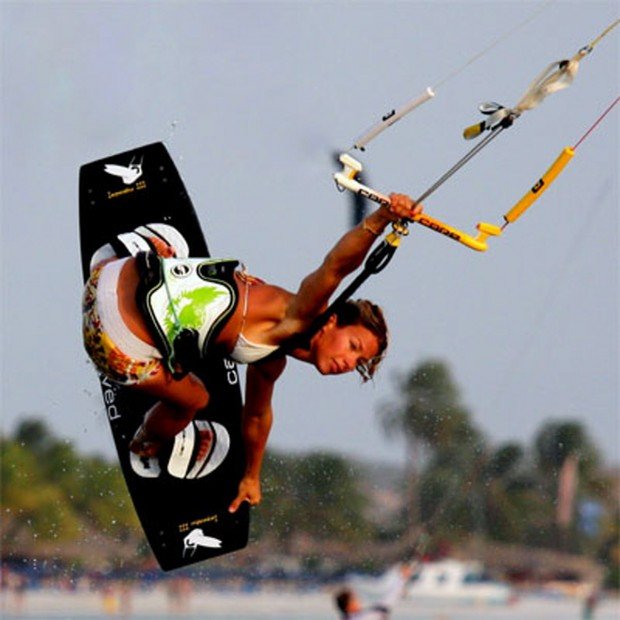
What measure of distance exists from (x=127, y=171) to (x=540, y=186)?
255 cm

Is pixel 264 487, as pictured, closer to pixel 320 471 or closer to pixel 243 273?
pixel 320 471

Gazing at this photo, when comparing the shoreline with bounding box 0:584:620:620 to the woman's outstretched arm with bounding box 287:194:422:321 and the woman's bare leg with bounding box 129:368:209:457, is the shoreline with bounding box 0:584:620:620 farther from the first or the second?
the woman's outstretched arm with bounding box 287:194:422:321

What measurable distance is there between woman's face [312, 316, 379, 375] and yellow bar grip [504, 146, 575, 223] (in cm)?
72

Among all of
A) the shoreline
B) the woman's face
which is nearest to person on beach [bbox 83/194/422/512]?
the woman's face

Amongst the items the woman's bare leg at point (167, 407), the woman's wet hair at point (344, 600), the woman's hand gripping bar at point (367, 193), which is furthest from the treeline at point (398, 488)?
the woman's hand gripping bar at point (367, 193)

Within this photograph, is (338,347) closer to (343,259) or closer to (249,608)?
(343,259)

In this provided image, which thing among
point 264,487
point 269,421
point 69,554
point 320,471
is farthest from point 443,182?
point 69,554

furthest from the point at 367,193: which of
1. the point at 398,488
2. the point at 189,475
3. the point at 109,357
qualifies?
the point at 398,488

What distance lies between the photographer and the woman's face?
6711 millimetres

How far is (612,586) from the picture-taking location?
113 feet

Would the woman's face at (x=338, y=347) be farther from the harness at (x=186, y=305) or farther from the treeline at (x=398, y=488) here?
the treeline at (x=398, y=488)

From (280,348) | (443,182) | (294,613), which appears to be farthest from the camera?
(294,613)

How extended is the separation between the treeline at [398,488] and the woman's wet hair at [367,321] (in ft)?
13.7

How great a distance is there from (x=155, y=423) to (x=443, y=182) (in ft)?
6.32
